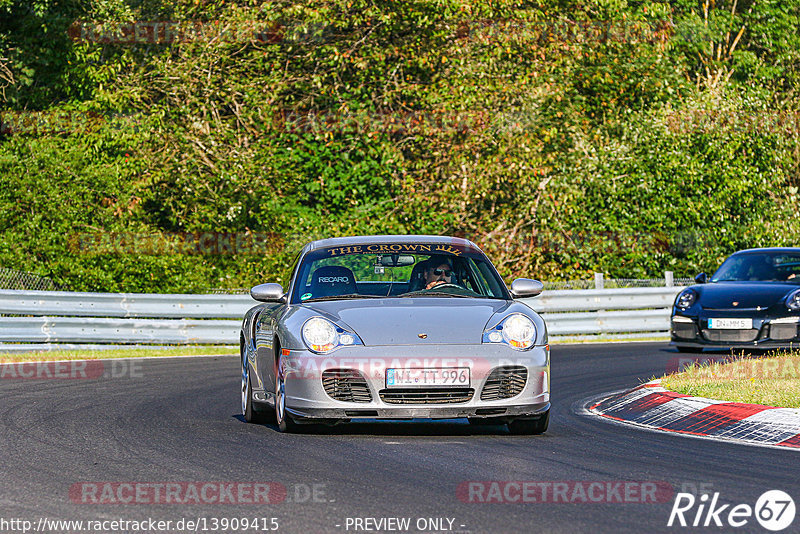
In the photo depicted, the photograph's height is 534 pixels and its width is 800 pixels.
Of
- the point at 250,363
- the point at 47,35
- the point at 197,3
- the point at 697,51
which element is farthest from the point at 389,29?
the point at 250,363

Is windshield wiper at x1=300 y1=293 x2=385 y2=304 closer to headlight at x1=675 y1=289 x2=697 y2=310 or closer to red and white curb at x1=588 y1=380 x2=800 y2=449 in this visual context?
red and white curb at x1=588 y1=380 x2=800 y2=449

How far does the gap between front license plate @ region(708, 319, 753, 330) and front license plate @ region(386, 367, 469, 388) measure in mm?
9271

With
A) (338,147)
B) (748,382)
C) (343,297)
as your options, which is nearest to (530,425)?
(343,297)

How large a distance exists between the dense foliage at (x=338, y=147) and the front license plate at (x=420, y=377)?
15.4m

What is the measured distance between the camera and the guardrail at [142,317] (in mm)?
18688

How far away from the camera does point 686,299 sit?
17.7 m

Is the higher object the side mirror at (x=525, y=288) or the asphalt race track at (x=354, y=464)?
the side mirror at (x=525, y=288)

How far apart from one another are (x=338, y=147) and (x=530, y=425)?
18369 mm

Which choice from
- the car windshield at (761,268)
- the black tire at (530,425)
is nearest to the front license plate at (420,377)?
the black tire at (530,425)

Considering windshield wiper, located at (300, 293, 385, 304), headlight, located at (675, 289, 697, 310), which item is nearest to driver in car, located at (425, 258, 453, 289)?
windshield wiper, located at (300, 293, 385, 304)

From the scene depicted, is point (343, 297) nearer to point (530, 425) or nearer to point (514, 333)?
point (514, 333)

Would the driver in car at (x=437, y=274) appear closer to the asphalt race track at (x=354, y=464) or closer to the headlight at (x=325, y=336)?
the asphalt race track at (x=354, y=464)

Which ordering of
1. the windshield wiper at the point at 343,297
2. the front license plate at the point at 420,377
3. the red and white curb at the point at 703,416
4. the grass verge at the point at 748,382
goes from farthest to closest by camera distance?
the grass verge at the point at 748,382
the windshield wiper at the point at 343,297
the red and white curb at the point at 703,416
the front license plate at the point at 420,377

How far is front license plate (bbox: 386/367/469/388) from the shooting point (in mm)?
8477
